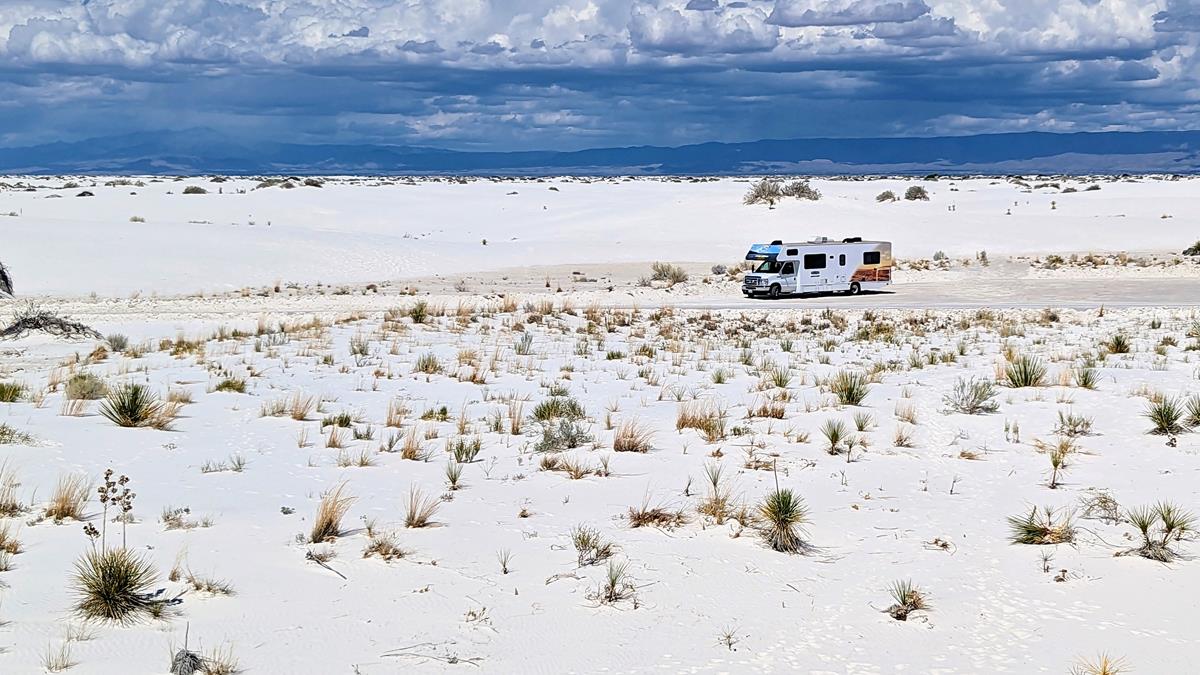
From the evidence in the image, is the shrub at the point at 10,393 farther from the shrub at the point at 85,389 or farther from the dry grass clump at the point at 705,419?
the dry grass clump at the point at 705,419

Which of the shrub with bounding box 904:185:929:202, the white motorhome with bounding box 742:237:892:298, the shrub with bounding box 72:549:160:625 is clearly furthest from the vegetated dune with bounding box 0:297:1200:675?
the shrub with bounding box 904:185:929:202

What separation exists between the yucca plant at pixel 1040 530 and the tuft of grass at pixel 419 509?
14.5 feet

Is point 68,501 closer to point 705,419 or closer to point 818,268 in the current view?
point 705,419

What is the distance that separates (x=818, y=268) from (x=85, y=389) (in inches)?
1041

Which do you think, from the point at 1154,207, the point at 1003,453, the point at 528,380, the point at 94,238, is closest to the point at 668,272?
the point at 94,238

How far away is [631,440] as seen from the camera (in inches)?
470

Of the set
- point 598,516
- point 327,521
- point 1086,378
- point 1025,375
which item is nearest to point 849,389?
point 1025,375

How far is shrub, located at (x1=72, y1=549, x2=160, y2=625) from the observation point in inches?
268

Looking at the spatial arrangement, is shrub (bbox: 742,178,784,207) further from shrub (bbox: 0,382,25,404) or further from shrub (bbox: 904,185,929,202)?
shrub (bbox: 0,382,25,404)

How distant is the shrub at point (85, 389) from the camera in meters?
13.8

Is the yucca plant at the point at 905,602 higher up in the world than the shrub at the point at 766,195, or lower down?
lower down

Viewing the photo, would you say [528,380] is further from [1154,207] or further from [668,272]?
[1154,207]

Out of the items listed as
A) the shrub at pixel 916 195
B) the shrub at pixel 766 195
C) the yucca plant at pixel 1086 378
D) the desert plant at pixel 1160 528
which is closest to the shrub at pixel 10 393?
the desert plant at pixel 1160 528

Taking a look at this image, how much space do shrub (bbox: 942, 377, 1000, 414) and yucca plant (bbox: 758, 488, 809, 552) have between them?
5590 millimetres
